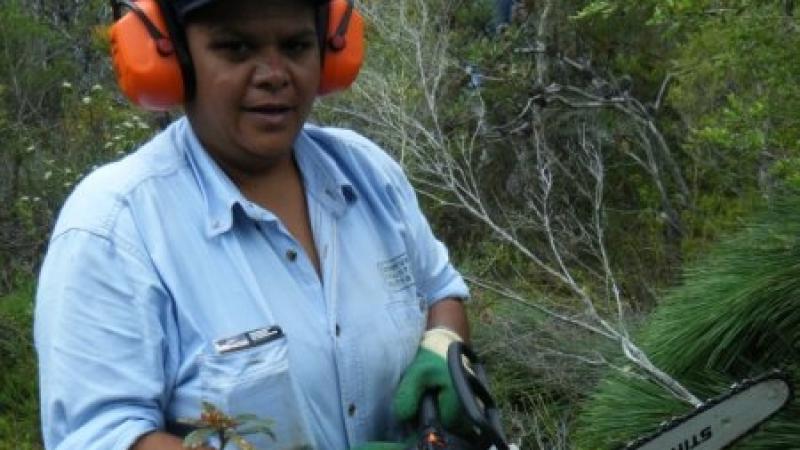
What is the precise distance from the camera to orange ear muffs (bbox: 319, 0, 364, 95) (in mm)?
2383

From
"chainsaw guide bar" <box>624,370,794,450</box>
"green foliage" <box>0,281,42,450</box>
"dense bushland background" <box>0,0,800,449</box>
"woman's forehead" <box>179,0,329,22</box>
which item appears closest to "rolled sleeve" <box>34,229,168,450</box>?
"woman's forehead" <box>179,0,329,22</box>

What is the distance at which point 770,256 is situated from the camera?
4.18 meters

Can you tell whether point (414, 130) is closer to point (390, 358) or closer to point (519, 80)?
point (519, 80)

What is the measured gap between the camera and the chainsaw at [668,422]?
214 centimetres

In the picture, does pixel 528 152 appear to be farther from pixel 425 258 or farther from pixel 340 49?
pixel 340 49

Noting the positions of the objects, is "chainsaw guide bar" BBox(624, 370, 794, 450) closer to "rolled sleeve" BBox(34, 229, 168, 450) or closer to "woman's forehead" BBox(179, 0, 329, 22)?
"rolled sleeve" BBox(34, 229, 168, 450)

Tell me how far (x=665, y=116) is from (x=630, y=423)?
3.81m

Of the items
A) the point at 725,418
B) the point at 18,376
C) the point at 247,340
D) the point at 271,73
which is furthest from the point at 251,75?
the point at 18,376

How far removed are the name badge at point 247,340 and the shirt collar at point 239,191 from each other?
0.18m

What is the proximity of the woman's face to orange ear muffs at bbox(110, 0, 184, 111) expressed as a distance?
0.13 feet

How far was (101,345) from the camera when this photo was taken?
6.35 feet

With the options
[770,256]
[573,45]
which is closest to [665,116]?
[573,45]

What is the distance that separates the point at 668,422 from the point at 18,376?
14.8ft

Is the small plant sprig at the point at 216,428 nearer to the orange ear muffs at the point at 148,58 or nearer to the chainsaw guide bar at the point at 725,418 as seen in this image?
the orange ear muffs at the point at 148,58
